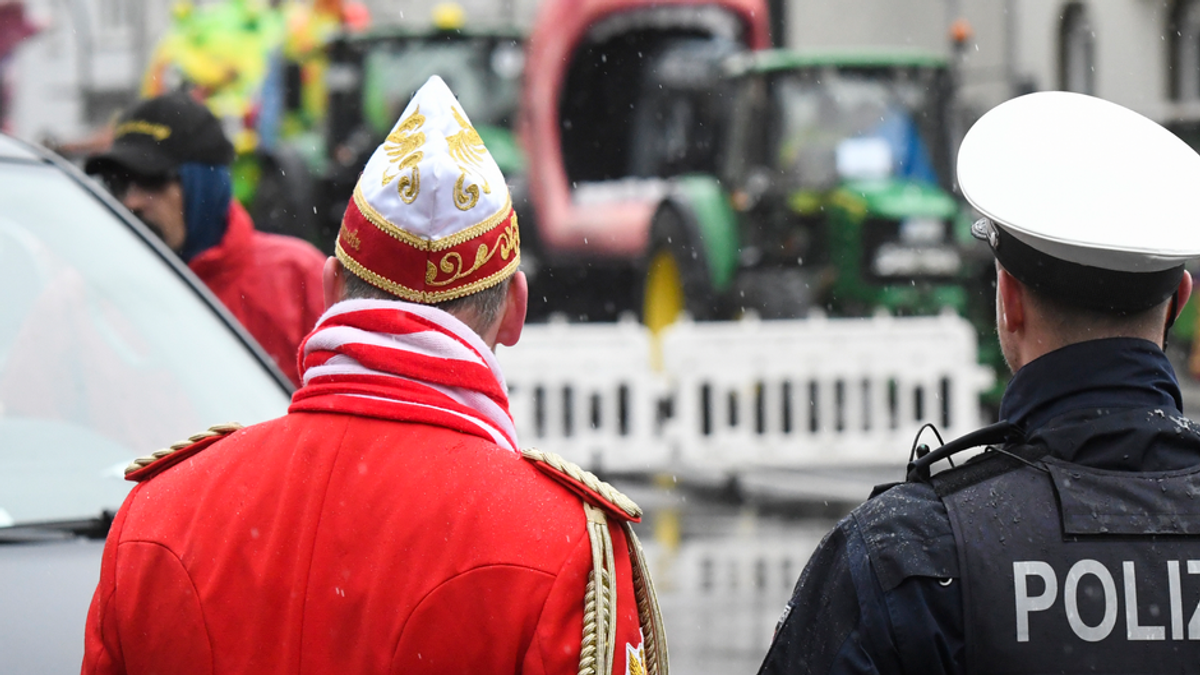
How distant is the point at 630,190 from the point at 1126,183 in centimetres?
1317

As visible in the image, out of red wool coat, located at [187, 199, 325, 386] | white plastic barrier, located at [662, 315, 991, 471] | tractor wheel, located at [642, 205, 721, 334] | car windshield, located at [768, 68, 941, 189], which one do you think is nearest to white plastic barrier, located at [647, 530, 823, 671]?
white plastic barrier, located at [662, 315, 991, 471]

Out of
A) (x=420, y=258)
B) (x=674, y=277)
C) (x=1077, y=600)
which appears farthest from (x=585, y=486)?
(x=674, y=277)

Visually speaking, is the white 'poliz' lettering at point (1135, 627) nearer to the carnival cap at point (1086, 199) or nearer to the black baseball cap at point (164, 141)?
the carnival cap at point (1086, 199)

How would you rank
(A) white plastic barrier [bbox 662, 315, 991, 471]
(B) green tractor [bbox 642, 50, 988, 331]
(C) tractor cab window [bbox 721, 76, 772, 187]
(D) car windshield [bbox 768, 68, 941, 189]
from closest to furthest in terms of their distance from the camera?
(A) white plastic barrier [bbox 662, 315, 991, 471]
(B) green tractor [bbox 642, 50, 988, 331]
(D) car windshield [bbox 768, 68, 941, 189]
(C) tractor cab window [bbox 721, 76, 772, 187]

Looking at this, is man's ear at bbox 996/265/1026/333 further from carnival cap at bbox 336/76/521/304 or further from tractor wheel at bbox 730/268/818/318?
tractor wheel at bbox 730/268/818/318

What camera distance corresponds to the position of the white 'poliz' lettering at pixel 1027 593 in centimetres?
177

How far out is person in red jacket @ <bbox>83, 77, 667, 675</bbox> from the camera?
1804 millimetres

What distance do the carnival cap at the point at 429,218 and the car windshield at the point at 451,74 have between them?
1207 centimetres

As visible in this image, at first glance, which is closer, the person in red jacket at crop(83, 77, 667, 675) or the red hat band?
the person in red jacket at crop(83, 77, 667, 675)

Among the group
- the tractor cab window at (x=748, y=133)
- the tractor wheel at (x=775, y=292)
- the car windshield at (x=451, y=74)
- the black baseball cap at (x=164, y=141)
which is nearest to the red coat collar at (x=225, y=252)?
the black baseball cap at (x=164, y=141)

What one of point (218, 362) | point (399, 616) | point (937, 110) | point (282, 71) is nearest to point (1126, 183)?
point (399, 616)

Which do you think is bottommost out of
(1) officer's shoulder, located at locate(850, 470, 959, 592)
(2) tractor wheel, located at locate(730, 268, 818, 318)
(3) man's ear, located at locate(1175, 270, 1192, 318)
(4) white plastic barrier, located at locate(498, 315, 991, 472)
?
(4) white plastic barrier, located at locate(498, 315, 991, 472)

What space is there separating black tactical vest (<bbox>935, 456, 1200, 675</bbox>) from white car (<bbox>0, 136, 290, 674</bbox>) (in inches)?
67.9

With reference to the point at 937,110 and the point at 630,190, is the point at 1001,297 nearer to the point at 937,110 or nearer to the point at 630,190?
the point at 937,110
